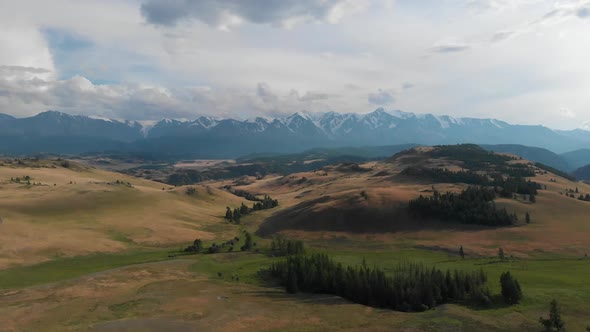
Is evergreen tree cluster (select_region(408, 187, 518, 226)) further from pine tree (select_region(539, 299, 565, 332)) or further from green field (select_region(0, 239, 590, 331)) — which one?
pine tree (select_region(539, 299, 565, 332))

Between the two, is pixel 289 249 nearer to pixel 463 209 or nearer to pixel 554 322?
pixel 463 209

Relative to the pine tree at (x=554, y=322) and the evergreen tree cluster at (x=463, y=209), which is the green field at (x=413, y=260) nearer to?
the pine tree at (x=554, y=322)

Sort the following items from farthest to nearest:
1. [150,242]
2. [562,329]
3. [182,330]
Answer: [150,242]
[182,330]
[562,329]

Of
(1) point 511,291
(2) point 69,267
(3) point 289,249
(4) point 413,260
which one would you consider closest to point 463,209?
(4) point 413,260

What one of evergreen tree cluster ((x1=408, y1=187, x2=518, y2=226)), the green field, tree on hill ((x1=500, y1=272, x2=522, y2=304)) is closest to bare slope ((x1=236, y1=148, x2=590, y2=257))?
evergreen tree cluster ((x1=408, y1=187, x2=518, y2=226))

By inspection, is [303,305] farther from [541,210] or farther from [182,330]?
[541,210]

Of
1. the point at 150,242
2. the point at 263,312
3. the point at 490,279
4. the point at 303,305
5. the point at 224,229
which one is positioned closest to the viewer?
the point at 263,312

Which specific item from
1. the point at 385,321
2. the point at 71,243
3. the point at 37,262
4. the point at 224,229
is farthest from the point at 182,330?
the point at 224,229
